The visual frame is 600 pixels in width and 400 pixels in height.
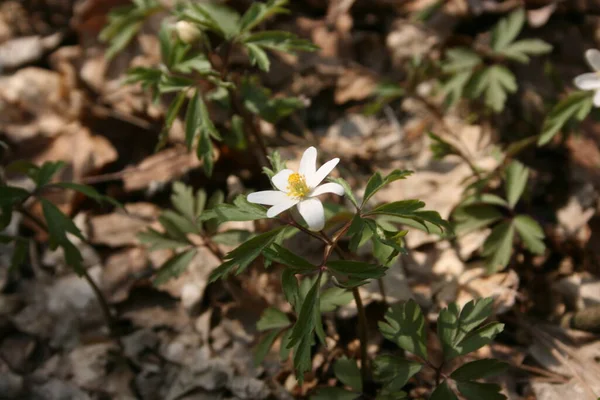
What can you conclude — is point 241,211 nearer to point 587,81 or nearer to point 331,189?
point 331,189

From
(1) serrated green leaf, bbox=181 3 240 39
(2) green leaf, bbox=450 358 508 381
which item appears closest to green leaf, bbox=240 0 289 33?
(1) serrated green leaf, bbox=181 3 240 39

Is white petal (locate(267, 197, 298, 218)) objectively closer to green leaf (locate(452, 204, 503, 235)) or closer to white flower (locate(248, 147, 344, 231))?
white flower (locate(248, 147, 344, 231))

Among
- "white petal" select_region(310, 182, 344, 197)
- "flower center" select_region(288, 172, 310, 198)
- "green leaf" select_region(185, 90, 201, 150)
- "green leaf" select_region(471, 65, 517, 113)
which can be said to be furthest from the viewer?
"green leaf" select_region(471, 65, 517, 113)

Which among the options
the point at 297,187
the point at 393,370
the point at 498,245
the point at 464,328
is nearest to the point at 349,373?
the point at 393,370

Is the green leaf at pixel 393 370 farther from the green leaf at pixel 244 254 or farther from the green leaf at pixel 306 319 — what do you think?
the green leaf at pixel 244 254

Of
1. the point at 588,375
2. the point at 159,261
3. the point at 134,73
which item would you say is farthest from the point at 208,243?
the point at 588,375

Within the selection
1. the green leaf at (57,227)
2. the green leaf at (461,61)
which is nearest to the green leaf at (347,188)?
the green leaf at (57,227)

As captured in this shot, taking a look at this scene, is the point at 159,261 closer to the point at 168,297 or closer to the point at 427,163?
the point at 168,297
